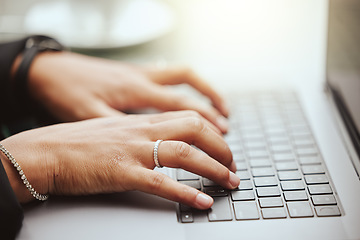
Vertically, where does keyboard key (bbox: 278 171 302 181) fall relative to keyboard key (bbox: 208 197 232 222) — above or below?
above

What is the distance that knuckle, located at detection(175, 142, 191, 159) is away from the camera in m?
0.56

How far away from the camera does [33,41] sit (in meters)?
0.85

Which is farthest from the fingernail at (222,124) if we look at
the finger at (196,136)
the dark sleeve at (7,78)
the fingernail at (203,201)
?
the dark sleeve at (7,78)

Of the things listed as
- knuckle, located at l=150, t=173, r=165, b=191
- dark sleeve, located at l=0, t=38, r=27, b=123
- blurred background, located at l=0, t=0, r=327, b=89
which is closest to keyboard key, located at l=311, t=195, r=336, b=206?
knuckle, located at l=150, t=173, r=165, b=191

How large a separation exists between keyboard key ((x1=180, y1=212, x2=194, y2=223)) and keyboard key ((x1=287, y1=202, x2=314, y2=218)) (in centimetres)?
14

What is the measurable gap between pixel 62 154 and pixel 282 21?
783 millimetres

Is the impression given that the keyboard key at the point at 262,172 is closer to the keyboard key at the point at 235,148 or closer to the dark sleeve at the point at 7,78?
the keyboard key at the point at 235,148

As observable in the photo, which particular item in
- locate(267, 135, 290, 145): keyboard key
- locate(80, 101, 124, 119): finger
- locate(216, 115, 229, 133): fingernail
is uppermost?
locate(80, 101, 124, 119): finger

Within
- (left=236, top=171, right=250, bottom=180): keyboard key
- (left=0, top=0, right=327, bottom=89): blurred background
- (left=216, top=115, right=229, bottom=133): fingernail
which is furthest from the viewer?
(left=0, top=0, right=327, bottom=89): blurred background

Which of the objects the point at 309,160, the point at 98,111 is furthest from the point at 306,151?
the point at 98,111

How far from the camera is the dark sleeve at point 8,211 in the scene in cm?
48

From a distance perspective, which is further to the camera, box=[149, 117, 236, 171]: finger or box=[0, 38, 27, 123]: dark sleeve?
box=[0, 38, 27, 123]: dark sleeve

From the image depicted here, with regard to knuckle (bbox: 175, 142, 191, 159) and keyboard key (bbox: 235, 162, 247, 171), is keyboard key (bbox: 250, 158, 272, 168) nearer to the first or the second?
keyboard key (bbox: 235, 162, 247, 171)

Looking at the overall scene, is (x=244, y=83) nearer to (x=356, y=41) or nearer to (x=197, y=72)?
(x=197, y=72)
